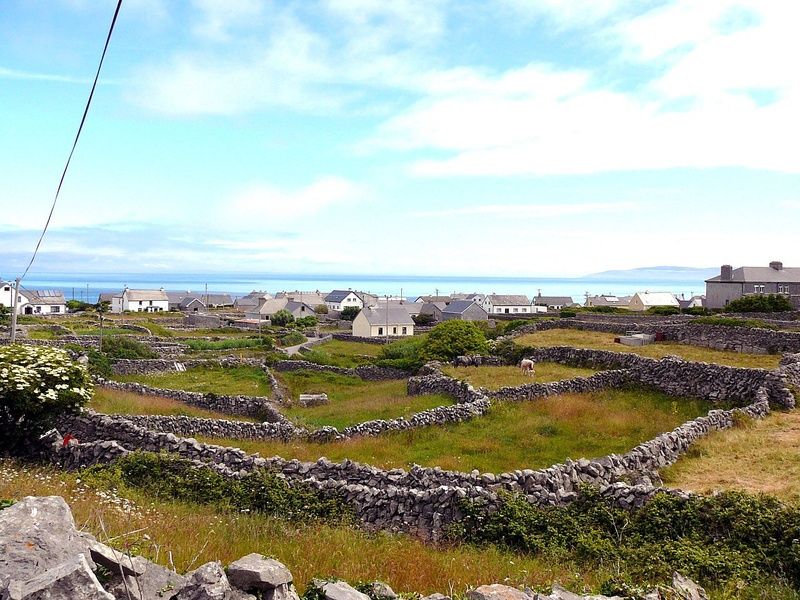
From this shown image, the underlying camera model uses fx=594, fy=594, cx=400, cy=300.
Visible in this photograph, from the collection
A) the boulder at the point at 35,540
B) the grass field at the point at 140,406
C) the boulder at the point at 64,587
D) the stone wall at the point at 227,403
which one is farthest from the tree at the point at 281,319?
the boulder at the point at 64,587

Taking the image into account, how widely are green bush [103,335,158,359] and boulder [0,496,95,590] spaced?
4272 cm

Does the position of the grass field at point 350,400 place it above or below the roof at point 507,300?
below

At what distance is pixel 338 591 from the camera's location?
23.0 ft

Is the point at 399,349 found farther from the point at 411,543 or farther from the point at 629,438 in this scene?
the point at 411,543

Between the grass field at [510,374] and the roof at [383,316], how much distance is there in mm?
53973

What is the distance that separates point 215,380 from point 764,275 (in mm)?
71541

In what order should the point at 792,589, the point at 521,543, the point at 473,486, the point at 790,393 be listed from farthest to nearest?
the point at 790,393 → the point at 473,486 → the point at 521,543 → the point at 792,589

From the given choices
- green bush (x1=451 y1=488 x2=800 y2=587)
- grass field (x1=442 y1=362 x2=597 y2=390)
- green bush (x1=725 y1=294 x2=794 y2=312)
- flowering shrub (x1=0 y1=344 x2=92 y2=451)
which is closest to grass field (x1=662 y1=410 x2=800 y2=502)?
green bush (x1=451 y1=488 x2=800 y2=587)

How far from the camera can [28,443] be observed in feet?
59.4

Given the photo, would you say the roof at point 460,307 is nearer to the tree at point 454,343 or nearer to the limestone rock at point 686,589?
the tree at point 454,343

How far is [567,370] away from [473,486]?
816 inches

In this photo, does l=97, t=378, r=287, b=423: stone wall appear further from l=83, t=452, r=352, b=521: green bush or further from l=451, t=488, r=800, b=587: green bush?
l=451, t=488, r=800, b=587: green bush

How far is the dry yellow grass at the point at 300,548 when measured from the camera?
8.98 meters

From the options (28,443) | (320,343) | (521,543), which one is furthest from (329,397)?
(320,343)
